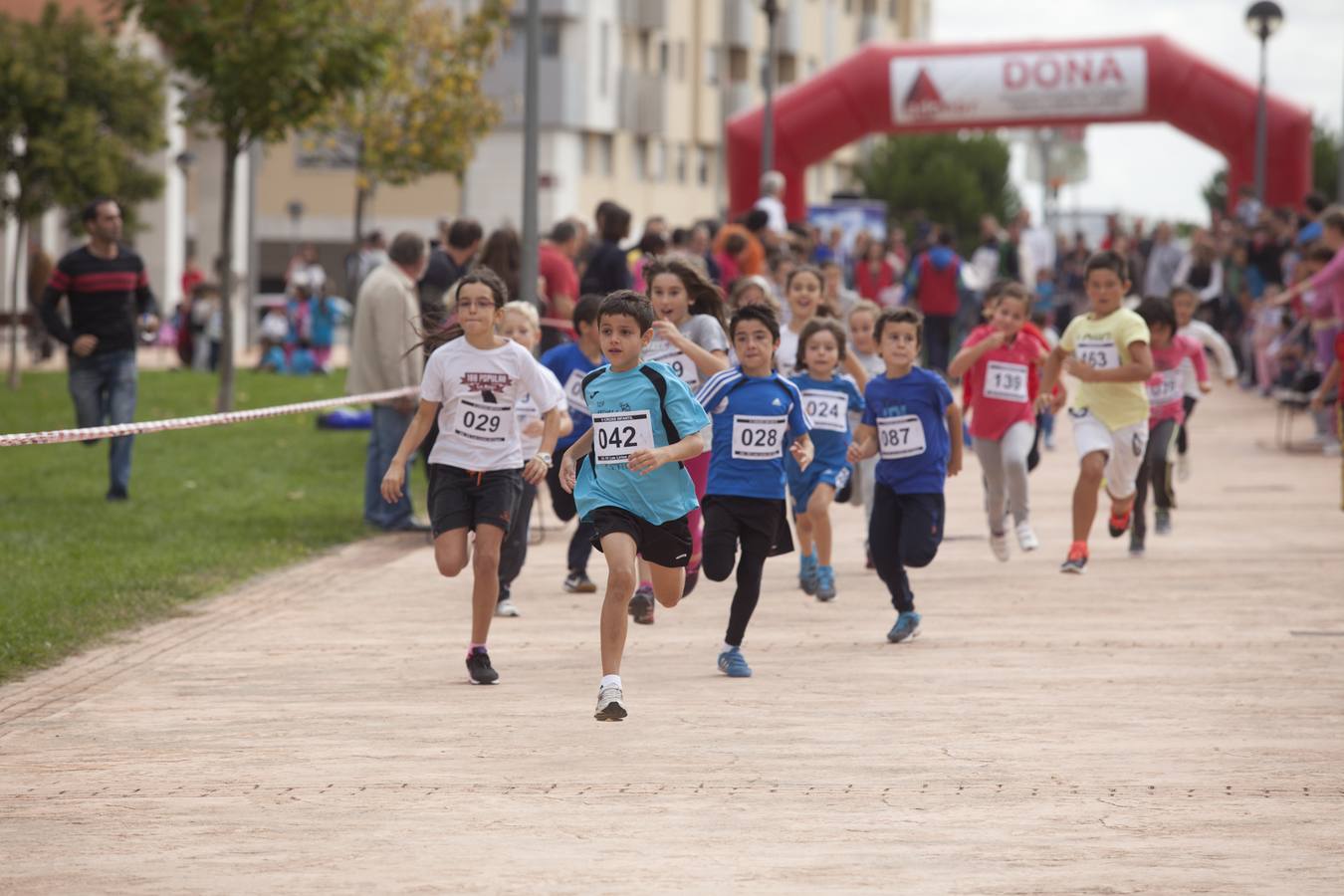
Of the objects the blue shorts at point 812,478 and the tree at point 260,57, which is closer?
the blue shorts at point 812,478

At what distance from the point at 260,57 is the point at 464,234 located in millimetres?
10030

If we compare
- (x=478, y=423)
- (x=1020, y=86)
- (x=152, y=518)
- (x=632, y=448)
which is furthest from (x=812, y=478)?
(x=1020, y=86)

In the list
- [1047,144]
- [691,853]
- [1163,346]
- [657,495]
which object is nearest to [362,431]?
[1163,346]

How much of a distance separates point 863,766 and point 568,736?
1.09m

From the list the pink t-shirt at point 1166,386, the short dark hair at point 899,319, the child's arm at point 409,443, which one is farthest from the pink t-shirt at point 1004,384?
the child's arm at point 409,443

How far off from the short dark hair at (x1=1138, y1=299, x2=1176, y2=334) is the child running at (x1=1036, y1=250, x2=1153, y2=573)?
0.86 m

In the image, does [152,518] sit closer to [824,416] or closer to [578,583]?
[578,583]

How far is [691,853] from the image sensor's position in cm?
616

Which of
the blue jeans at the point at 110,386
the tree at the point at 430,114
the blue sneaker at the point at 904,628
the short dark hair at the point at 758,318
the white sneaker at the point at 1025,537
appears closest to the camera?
the short dark hair at the point at 758,318

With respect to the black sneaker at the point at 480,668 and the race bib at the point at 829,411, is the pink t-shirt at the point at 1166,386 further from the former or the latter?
the black sneaker at the point at 480,668

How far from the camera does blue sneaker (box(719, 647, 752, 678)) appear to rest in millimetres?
9305

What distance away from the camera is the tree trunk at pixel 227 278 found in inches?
974

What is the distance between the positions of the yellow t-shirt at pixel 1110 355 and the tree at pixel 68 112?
69.3 ft

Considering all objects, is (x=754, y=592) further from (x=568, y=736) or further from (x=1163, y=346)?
(x=1163, y=346)
